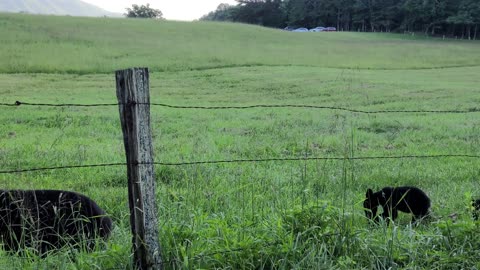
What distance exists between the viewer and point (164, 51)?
36.4 m

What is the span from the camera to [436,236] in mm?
3832

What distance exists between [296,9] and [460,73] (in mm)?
74694

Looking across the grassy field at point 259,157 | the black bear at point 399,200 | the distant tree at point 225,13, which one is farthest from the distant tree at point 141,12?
the black bear at point 399,200

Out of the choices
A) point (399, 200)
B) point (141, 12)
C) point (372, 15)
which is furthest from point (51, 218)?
point (141, 12)

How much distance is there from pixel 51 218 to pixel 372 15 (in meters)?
94.0

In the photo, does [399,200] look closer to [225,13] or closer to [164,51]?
[164,51]

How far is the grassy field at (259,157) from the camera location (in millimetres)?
3570

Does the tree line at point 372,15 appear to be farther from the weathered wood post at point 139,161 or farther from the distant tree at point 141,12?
the weathered wood post at point 139,161

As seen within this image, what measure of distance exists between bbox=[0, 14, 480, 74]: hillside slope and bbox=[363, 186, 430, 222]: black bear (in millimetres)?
24886

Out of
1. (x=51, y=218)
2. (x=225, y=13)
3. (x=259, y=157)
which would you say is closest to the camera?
(x=51, y=218)

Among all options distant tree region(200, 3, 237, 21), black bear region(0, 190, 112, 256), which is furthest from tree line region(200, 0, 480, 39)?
black bear region(0, 190, 112, 256)

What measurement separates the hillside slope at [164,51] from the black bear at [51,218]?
23.8 m

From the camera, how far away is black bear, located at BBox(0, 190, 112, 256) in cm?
415

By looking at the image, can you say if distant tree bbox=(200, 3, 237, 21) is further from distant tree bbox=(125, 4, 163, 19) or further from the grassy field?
the grassy field
